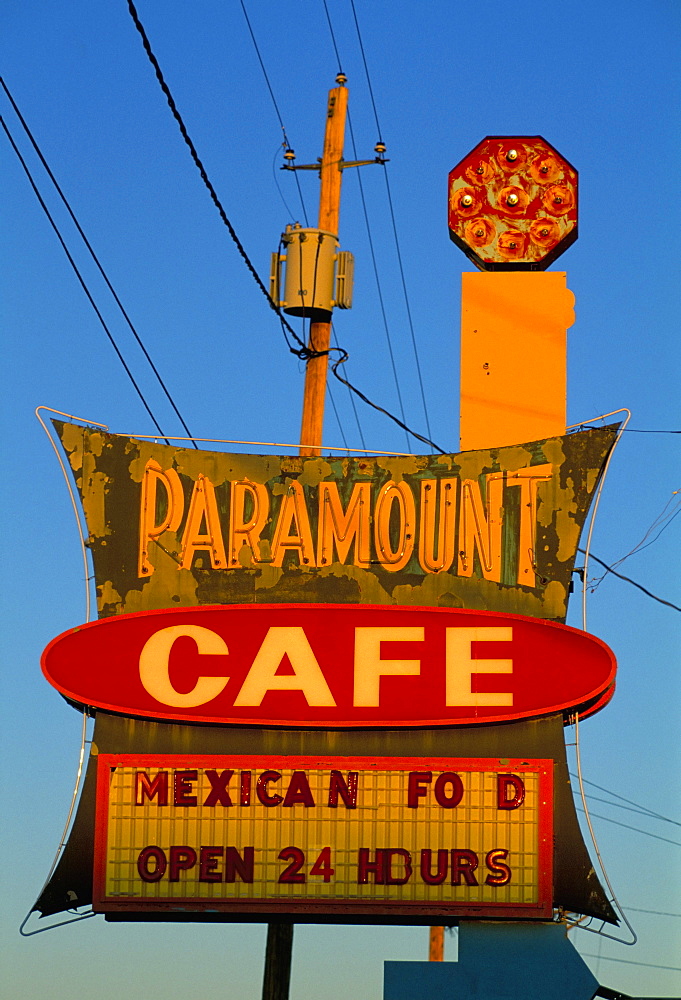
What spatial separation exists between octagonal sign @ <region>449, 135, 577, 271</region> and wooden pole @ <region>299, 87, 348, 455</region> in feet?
4.62

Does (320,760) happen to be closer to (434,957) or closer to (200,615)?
(200,615)

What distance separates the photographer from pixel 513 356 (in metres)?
15.6

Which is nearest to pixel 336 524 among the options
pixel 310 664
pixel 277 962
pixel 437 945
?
pixel 310 664

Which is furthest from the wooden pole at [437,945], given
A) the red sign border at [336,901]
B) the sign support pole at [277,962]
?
the red sign border at [336,901]

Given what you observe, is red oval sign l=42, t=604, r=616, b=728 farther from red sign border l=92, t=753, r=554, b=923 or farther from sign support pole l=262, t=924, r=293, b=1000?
sign support pole l=262, t=924, r=293, b=1000

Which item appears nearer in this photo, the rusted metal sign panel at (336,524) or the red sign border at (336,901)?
the red sign border at (336,901)

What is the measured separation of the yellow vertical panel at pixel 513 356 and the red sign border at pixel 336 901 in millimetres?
3360

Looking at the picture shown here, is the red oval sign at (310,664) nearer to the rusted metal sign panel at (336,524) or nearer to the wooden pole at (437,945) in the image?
the rusted metal sign panel at (336,524)

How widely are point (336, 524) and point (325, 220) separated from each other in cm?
456

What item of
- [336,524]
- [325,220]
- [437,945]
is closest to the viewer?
[336,524]

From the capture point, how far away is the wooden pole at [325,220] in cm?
1653

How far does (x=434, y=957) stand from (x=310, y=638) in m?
13.4

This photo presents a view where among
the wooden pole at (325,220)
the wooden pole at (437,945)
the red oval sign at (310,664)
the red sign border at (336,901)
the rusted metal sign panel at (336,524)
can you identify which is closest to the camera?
the red sign border at (336,901)

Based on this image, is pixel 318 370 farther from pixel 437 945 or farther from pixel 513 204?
pixel 437 945
